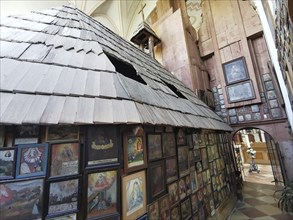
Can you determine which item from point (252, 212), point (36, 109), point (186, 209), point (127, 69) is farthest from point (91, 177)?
point (252, 212)

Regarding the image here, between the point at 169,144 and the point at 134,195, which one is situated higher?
the point at 169,144

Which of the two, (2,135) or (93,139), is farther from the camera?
(93,139)

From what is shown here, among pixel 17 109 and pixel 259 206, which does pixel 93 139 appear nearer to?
pixel 17 109

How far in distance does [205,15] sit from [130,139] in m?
8.02

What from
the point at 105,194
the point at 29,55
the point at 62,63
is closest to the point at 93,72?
the point at 62,63

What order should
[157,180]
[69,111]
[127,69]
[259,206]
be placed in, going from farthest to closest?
1. [259,206]
2. [127,69]
3. [157,180]
4. [69,111]

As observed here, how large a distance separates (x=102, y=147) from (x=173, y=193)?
4.51 ft

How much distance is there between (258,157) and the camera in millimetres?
11523

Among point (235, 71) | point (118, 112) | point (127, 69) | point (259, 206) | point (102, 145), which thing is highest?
point (235, 71)

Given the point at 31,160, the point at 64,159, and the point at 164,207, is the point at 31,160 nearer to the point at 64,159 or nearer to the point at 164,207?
the point at 64,159

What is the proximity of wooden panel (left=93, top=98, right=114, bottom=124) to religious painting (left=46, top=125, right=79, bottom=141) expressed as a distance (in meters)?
0.29

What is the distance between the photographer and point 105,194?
1.43 m

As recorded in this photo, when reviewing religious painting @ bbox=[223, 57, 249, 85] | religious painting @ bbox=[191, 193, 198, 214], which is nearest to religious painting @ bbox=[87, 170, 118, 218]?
religious painting @ bbox=[191, 193, 198, 214]

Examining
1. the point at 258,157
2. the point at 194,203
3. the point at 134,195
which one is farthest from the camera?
the point at 258,157
